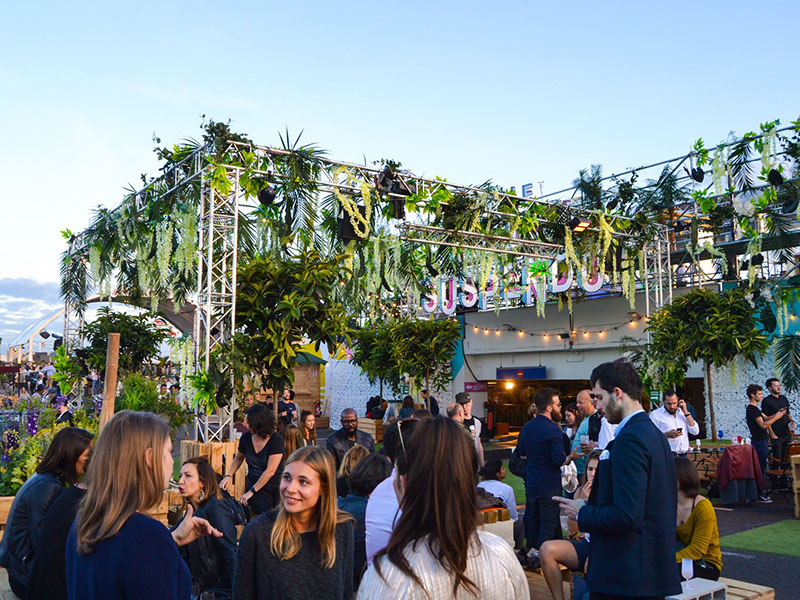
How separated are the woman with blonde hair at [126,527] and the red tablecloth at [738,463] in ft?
27.5

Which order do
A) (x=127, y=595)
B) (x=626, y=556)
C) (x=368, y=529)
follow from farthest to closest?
1. (x=368, y=529)
2. (x=626, y=556)
3. (x=127, y=595)

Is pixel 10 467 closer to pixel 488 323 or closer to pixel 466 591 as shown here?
pixel 466 591

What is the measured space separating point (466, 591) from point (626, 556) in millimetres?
1323

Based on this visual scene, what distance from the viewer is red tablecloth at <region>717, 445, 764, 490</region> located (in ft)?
29.1

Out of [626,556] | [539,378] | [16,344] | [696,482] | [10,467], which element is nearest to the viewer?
[626,556]

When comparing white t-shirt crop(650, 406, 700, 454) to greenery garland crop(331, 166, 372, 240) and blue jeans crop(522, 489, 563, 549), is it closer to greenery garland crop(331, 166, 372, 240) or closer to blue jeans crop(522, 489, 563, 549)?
blue jeans crop(522, 489, 563, 549)

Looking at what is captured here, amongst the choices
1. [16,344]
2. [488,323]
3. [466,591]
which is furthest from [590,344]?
[16,344]

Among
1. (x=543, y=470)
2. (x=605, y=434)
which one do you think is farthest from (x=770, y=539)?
(x=543, y=470)

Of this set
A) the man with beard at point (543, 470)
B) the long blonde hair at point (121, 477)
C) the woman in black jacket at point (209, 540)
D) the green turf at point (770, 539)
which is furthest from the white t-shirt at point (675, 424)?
the long blonde hair at point (121, 477)

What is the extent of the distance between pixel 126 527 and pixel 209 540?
4.91 ft

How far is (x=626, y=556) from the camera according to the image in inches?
108

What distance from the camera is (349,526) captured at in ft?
8.24

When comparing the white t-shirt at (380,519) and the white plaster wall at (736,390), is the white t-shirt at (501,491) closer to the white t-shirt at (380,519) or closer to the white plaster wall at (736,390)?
the white t-shirt at (380,519)

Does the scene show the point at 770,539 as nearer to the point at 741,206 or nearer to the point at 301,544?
the point at 301,544
